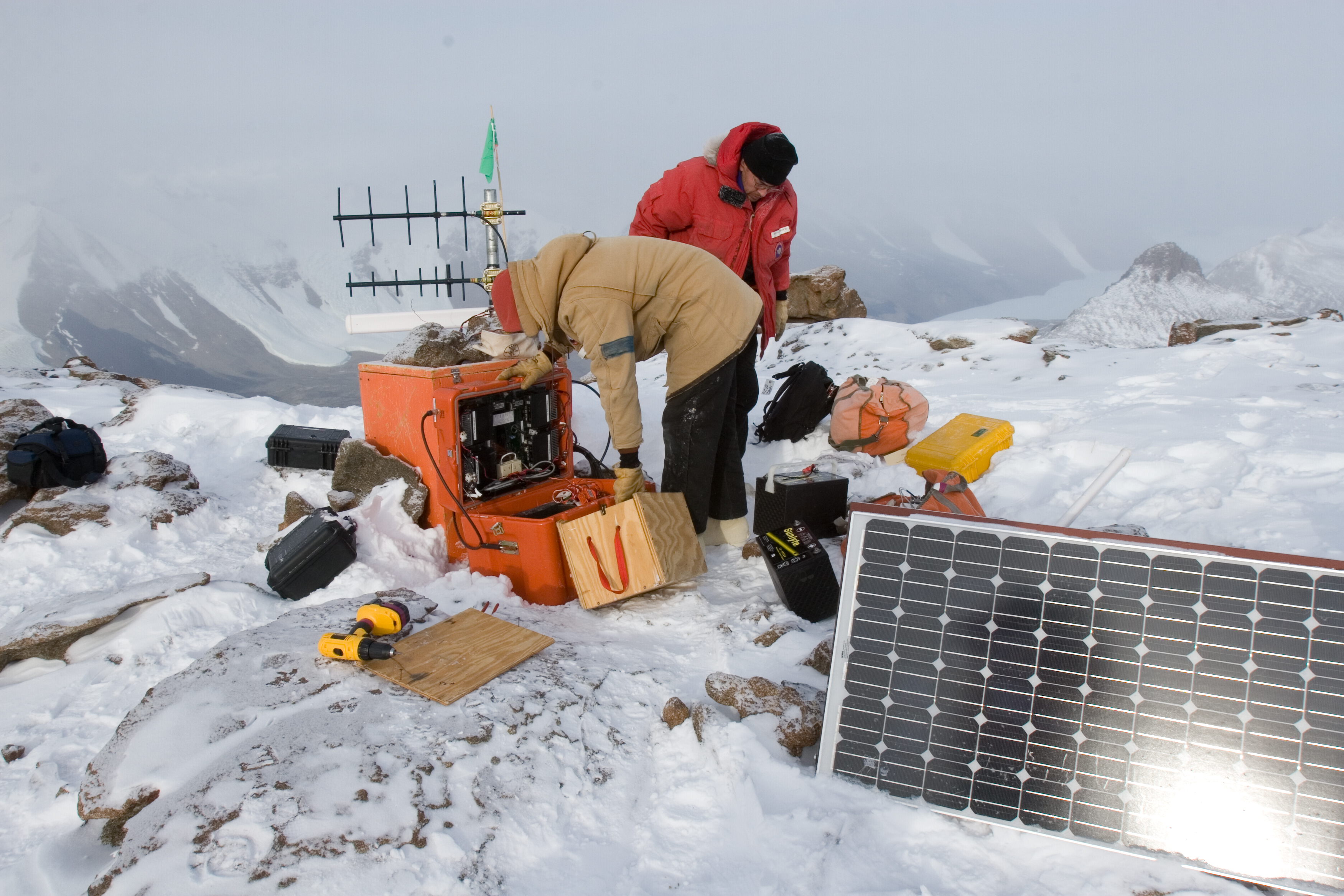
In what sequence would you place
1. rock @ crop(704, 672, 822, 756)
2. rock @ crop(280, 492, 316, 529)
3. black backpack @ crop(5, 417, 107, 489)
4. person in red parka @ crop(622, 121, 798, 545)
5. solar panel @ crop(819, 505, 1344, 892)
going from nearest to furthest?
solar panel @ crop(819, 505, 1344, 892) → rock @ crop(704, 672, 822, 756) → person in red parka @ crop(622, 121, 798, 545) → rock @ crop(280, 492, 316, 529) → black backpack @ crop(5, 417, 107, 489)

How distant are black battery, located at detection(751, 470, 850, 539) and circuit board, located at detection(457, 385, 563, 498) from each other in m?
1.39

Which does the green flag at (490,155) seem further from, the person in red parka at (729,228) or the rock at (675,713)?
the rock at (675,713)

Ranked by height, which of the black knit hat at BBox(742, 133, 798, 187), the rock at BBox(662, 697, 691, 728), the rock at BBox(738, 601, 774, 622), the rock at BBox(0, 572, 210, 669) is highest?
the black knit hat at BBox(742, 133, 798, 187)

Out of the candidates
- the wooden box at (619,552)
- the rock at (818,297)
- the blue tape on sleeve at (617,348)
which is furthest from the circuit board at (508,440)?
the rock at (818,297)

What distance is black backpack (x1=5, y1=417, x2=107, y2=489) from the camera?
512cm

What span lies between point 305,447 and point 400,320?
1559 mm

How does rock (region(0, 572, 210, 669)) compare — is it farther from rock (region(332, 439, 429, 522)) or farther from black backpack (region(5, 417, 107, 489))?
black backpack (region(5, 417, 107, 489))

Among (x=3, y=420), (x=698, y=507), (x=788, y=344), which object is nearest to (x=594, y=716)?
(x=698, y=507)

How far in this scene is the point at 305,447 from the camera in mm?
5758

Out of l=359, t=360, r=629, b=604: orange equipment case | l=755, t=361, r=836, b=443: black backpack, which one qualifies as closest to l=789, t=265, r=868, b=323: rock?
l=755, t=361, r=836, b=443: black backpack

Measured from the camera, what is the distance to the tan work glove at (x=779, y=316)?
486 cm

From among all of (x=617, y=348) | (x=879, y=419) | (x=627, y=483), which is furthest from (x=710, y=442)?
(x=879, y=419)

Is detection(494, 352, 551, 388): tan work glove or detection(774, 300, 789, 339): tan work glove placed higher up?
detection(774, 300, 789, 339): tan work glove

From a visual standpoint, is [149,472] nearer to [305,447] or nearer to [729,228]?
[305,447]
